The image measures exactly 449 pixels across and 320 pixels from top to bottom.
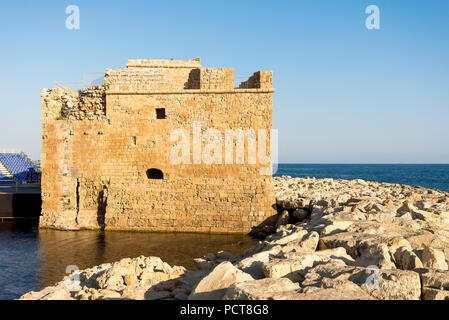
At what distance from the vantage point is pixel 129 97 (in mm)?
12508

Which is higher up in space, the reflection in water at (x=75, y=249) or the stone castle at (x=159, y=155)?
the stone castle at (x=159, y=155)

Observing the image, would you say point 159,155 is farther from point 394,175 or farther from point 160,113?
point 394,175

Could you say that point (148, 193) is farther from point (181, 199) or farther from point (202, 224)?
point (202, 224)

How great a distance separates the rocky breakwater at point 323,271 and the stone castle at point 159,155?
4107mm

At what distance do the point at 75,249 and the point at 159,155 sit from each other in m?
4.25

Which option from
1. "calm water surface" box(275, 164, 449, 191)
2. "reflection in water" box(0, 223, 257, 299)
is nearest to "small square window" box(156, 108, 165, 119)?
"reflection in water" box(0, 223, 257, 299)

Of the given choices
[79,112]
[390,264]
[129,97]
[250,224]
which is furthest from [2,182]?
[390,264]

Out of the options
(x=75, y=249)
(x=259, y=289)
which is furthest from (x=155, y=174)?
(x=259, y=289)

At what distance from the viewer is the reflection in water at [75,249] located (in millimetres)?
7735

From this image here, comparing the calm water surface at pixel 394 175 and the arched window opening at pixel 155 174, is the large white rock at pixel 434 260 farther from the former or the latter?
the calm water surface at pixel 394 175

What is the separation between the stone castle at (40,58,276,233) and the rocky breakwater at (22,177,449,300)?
4.11 metres

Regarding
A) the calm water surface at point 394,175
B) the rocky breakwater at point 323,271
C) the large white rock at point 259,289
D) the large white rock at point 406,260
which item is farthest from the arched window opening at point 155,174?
the calm water surface at point 394,175

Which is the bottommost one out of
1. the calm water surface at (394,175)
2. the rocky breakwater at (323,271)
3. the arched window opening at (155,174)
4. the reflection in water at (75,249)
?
the calm water surface at (394,175)
